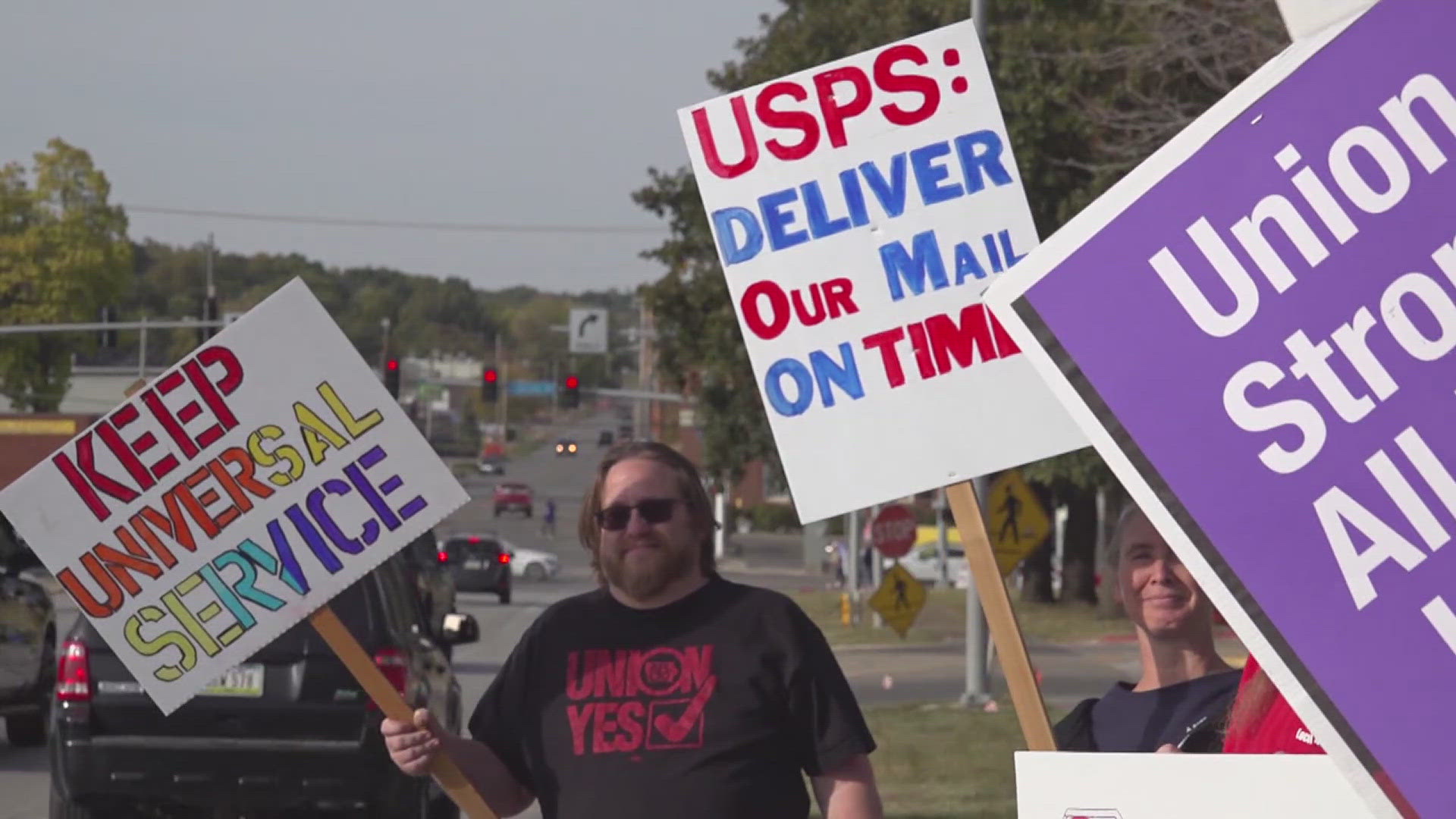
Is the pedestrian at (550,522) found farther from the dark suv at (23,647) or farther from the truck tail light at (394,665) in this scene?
the truck tail light at (394,665)

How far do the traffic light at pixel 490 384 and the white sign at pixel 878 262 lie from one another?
3959 centimetres

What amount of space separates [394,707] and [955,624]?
37.6 metres

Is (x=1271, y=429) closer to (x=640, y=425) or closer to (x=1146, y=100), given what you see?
(x=1146, y=100)

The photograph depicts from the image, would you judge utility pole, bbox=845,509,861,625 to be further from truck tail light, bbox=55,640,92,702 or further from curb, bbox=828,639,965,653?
truck tail light, bbox=55,640,92,702

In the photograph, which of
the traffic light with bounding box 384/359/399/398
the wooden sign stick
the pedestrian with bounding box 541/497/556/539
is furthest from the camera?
the pedestrian with bounding box 541/497/556/539

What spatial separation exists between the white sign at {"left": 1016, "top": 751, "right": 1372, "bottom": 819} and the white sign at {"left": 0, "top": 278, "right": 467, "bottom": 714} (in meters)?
2.09

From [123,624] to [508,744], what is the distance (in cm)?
96

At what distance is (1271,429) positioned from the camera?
7.70 feet

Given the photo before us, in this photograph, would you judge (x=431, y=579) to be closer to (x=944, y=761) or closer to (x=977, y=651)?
(x=977, y=651)

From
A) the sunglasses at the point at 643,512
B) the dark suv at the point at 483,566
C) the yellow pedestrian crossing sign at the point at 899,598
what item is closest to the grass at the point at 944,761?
the yellow pedestrian crossing sign at the point at 899,598

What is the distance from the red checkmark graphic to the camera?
413cm

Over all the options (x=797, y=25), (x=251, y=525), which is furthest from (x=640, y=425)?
(x=251, y=525)

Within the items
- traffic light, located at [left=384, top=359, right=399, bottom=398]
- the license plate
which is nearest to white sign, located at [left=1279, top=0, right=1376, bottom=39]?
the license plate

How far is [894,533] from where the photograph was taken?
29422 millimetres
